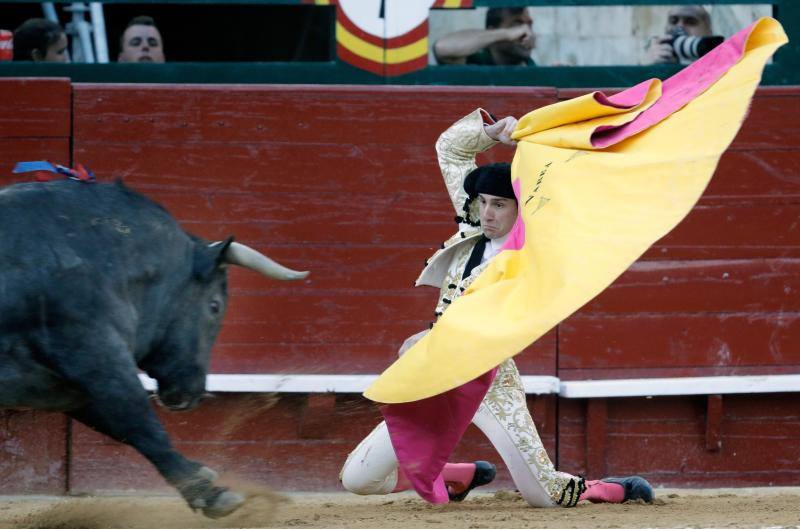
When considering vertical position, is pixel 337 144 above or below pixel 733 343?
above

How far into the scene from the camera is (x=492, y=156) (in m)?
5.57

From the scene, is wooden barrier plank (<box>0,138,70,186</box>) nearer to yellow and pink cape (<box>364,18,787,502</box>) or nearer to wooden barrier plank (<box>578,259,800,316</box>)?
yellow and pink cape (<box>364,18,787,502</box>)

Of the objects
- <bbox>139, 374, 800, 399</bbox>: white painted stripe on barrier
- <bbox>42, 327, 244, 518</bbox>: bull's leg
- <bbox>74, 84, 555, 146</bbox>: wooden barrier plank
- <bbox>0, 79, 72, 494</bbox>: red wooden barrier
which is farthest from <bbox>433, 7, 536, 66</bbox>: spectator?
<bbox>42, 327, 244, 518</bbox>: bull's leg

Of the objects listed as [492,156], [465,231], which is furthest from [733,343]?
[465,231]

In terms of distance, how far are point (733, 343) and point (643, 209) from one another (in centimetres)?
207

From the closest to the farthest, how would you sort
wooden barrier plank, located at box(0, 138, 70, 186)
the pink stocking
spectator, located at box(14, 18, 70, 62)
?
the pink stocking → wooden barrier plank, located at box(0, 138, 70, 186) → spectator, located at box(14, 18, 70, 62)

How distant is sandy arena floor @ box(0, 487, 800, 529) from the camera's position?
164 inches

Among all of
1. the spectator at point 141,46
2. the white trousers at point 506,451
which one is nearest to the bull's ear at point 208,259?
the white trousers at point 506,451

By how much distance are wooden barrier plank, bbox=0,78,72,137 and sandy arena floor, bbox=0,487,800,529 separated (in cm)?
143

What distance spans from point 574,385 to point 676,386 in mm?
416

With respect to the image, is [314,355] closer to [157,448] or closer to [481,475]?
[481,475]

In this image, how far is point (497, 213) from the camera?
4320 millimetres

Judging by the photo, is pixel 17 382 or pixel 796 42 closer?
pixel 17 382

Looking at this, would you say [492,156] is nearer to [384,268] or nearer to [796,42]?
[384,268]
